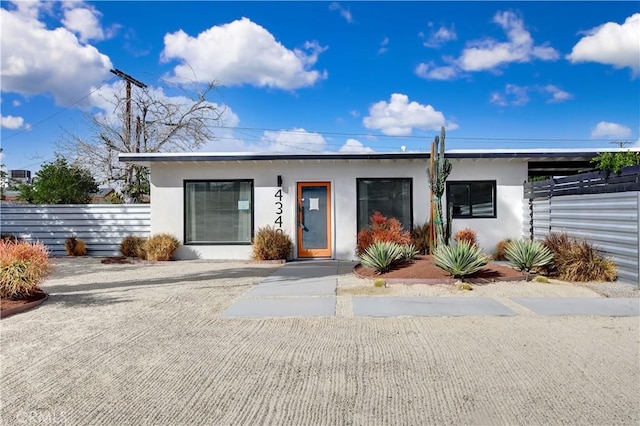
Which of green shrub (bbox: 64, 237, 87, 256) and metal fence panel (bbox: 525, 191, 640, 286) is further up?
metal fence panel (bbox: 525, 191, 640, 286)

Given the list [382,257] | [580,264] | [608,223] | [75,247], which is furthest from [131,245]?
[608,223]

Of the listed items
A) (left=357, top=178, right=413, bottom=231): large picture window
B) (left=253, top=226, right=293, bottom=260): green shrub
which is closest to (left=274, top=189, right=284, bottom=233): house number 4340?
(left=253, top=226, right=293, bottom=260): green shrub

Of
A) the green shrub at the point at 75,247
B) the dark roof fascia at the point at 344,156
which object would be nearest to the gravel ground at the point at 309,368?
the dark roof fascia at the point at 344,156

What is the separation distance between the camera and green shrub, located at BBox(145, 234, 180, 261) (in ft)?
41.1

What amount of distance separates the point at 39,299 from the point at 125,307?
5.08 feet

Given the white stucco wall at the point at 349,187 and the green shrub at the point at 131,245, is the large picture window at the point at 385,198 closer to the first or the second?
the white stucco wall at the point at 349,187

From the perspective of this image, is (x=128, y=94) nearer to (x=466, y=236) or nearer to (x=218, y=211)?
(x=218, y=211)

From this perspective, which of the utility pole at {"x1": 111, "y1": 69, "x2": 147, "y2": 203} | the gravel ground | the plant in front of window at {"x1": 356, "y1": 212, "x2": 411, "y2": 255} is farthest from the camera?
the utility pole at {"x1": 111, "y1": 69, "x2": 147, "y2": 203}

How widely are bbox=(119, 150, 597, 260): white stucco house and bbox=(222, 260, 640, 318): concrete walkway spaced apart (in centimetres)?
486

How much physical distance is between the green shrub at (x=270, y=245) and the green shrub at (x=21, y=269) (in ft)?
18.3

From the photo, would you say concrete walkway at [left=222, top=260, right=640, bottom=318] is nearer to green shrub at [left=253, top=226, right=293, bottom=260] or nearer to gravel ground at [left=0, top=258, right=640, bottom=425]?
gravel ground at [left=0, top=258, right=640, bottom=425]

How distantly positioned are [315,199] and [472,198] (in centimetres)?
448

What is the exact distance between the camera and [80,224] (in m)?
14.6

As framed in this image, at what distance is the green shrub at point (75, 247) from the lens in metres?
14.2
